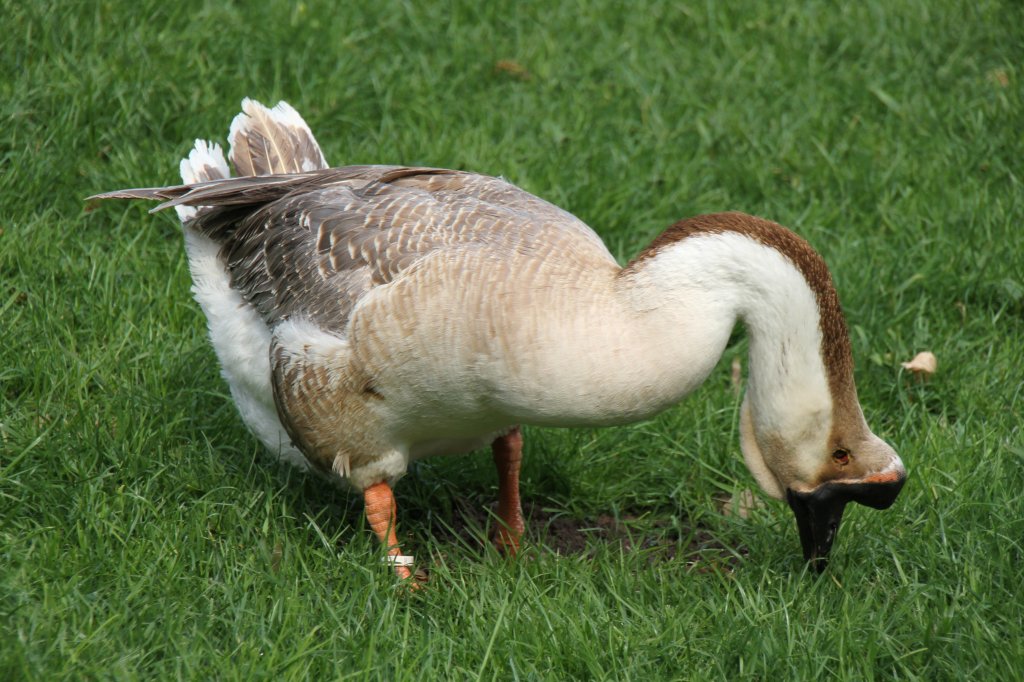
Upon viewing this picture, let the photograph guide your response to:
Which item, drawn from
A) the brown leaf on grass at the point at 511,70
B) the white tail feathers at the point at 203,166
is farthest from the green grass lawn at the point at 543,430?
the white tail feathers at the point at 203,166

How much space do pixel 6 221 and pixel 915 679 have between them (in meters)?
4.61

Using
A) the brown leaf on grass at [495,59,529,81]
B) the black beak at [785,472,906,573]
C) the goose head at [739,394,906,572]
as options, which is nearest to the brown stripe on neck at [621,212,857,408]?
the goose head at [739,394,906,572]

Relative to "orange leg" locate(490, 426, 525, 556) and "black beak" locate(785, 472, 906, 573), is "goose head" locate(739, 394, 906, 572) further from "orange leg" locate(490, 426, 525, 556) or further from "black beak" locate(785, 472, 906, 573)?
"orange leg" locate(490, 426, 525, 556)

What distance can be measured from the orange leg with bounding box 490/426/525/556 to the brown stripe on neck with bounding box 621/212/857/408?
1253 millimetres

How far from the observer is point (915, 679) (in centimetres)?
A: 379

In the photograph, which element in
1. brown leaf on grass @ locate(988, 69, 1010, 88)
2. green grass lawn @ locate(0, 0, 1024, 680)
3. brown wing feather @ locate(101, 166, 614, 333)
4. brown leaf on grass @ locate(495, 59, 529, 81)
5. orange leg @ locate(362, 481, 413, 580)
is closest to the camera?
green grass lawn @ locate(0, 0, 1024, 680)

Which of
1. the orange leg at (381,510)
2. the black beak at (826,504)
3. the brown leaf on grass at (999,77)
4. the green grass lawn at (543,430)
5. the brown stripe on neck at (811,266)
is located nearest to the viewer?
the brown stripe on neck at (811,266)

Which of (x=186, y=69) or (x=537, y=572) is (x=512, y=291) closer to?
(x=537, y=572)

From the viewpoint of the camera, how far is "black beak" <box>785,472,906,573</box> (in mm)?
4051

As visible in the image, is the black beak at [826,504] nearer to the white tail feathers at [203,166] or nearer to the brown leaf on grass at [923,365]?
the brown leaf on grass at [923,365]

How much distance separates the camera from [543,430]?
18.0 ft

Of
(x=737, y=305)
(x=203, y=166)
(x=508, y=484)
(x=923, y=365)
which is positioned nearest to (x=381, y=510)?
(x=508, y=484)

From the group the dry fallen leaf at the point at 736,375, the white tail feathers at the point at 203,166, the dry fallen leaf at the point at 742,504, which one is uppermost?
the white tail feathers at the point at 203,166

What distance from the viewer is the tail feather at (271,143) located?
17.5ft
